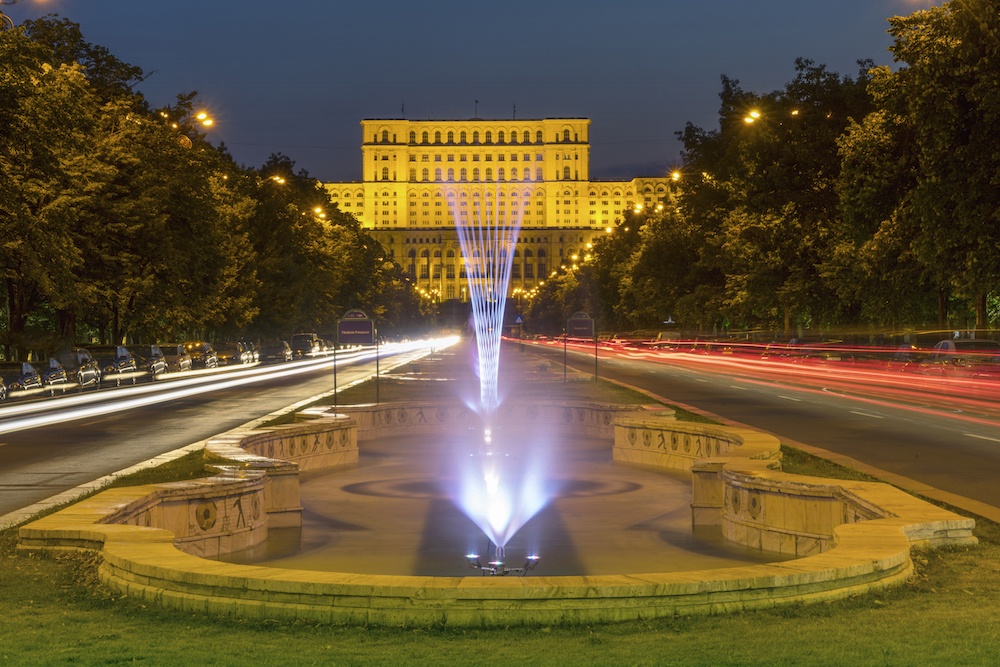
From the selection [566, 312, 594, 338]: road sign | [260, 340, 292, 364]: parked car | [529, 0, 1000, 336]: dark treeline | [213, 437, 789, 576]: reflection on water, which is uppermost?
[529, 0, 1000, 336]: dark treeline

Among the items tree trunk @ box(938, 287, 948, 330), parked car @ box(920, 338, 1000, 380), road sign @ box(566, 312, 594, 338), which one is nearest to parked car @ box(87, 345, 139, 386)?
road sign @ box(566, 312, 594, 338)

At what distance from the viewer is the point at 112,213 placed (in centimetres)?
5122

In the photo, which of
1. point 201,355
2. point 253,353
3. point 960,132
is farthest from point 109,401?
point 253,353

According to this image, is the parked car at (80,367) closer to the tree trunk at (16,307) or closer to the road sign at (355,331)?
the tree trunk at (16,307)

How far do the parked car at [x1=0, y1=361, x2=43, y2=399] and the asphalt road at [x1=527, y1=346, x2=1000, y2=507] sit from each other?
2101 cm

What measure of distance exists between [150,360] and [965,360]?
34.3 m

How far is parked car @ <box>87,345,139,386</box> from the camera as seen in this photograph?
1962 inches

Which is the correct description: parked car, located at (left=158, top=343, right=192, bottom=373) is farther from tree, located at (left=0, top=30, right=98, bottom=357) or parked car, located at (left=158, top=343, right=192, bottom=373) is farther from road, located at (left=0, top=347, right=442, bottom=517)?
road, located at (left=0, top=347, right=442, bottom=517)

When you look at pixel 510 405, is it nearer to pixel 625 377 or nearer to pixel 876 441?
pixel 876 441

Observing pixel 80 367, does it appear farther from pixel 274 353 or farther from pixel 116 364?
pixel 274 353

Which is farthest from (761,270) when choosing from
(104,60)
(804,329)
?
(104,60)

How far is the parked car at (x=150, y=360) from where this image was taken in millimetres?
53906

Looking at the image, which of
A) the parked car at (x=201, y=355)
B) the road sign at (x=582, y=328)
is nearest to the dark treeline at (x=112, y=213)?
the parked car at (x=201, y=355)

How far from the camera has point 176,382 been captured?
50531 mm
